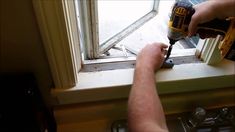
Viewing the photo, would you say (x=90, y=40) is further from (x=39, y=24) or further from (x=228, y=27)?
(x=228, y=27)

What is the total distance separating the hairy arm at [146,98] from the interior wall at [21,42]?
308 mm

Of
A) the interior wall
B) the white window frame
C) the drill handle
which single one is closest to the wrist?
the drill handle

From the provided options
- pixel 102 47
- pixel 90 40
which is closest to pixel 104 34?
pixel 102 47

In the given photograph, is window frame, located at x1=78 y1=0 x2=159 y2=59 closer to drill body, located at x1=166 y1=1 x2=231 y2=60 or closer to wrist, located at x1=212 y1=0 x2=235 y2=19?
drill body, located at x1=166 y1=1 x2=231 y2=60

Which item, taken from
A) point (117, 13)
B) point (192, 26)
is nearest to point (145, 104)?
point (192, 26)

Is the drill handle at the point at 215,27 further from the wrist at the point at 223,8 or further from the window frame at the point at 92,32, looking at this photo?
the window frame at the point at 92,32

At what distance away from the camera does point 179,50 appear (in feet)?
3.18

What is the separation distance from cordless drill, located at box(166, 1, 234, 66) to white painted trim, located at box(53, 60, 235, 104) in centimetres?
18

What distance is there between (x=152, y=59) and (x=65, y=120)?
A: 43 cm

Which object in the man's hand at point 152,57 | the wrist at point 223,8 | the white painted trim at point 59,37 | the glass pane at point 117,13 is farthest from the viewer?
the glass pane at point 117,13

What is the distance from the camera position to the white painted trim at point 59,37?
551mm

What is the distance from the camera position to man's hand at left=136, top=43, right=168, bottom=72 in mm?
782

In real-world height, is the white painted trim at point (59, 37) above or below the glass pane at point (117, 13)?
above

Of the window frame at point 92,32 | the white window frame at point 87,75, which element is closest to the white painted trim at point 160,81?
the white window frame at point 87,75
